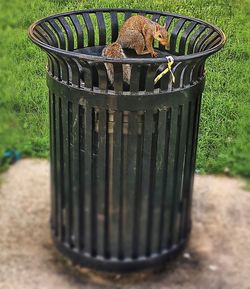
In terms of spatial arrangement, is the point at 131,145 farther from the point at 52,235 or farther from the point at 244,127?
the point at 244,127

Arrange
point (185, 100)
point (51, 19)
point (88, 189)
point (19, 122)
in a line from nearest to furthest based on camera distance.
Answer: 1. point (185, 100)
2. point (88, 189)
3. point (51, 19)
4. point (19, 122)

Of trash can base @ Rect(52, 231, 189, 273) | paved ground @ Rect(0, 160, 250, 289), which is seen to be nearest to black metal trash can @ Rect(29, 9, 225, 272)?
trash can base @ Rect(52, 231, 189, 273)

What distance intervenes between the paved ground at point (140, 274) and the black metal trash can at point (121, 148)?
112mm

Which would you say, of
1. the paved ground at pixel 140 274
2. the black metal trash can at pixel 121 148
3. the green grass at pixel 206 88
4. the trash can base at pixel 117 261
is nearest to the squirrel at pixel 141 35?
the black metal trash can at pixel 121 148

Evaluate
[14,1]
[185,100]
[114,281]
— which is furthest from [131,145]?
[14,1]

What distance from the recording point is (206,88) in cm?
550

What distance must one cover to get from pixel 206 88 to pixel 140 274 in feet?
7.91

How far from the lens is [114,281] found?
11.5ft

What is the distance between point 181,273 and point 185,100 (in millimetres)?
1128

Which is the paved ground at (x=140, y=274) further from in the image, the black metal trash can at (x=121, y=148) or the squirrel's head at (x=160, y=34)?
the squirrel's head at (x=160, y=34)

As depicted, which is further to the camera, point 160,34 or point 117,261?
point 117,261

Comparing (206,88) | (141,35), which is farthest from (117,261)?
(206,88)

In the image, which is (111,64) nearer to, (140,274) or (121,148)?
(121,148)

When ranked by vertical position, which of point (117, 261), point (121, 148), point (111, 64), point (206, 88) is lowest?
point (117, 261)
